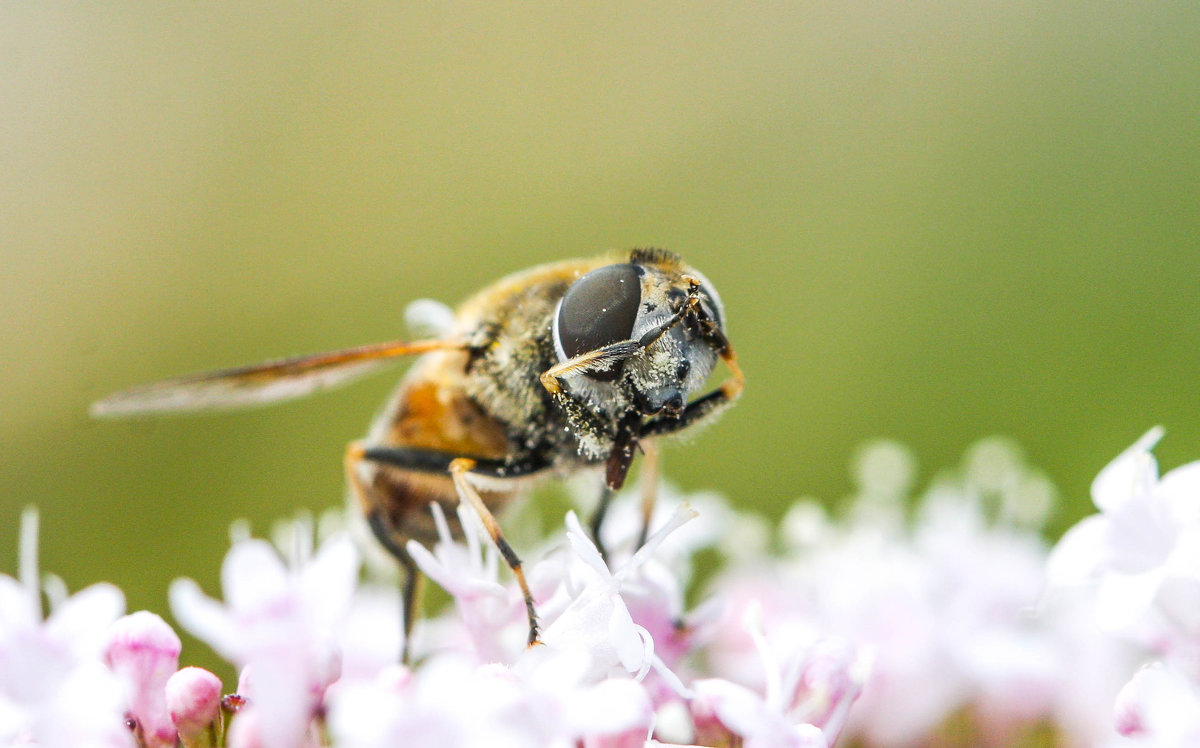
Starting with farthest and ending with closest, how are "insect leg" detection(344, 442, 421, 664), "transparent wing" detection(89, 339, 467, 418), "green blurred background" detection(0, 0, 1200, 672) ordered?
1. "green blurred background" detection(0, 0, 1200, 672)
2. "insect leg" detection(344, 442, 421, 664)
3. "transparent wing" detection(89, 339, 467, 418)

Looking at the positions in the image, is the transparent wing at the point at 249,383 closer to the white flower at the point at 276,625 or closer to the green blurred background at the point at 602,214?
the white flower at the point at 276,625

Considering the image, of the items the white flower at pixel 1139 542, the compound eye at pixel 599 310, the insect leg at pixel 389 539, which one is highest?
the compound eye at pixel 599 310

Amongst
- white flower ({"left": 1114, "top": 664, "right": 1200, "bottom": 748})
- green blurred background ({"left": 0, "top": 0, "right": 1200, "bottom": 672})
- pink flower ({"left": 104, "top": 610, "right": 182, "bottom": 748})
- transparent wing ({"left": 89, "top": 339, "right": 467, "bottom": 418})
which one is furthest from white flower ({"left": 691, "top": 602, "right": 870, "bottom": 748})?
green blurred background ({"left": 0, "top": 0, "right": 1200, "bottom": 672})

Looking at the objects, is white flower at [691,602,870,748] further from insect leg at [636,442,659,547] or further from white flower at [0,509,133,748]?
white flower at [0,509,133,748]

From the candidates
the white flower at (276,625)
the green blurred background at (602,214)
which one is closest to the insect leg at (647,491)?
the white flower at (276,625)

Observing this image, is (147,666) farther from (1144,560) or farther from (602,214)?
(602,214)
